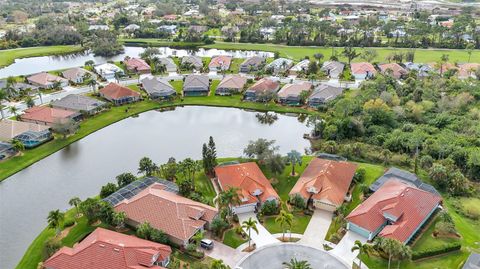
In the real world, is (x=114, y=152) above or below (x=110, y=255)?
below

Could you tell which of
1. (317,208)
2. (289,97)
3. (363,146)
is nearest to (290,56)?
(289,97)

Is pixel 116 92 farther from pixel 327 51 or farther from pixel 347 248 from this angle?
pixel 327 51

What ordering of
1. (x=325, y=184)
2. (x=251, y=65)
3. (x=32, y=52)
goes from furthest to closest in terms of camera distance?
(x=32, y=52) → (x=251, y=65) → (x=325, y=184)

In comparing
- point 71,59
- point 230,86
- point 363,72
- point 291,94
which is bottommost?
point 291,94

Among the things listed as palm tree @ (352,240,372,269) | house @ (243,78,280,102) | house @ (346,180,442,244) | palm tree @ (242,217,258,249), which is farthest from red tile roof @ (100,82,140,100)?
palm tree @ (352,240,372,269)

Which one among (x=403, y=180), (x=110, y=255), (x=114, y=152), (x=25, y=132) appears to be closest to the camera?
(x=110, y=255)

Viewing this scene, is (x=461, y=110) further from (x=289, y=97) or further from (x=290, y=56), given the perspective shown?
(x=290, y=56)

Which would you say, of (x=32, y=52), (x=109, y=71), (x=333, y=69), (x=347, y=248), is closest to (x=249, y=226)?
(x=347, y=248)
